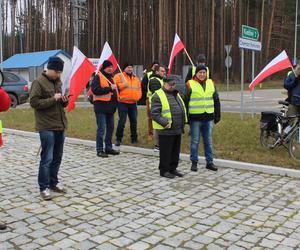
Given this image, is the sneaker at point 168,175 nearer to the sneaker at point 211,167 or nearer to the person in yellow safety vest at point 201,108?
the person in yellow safety vest at point 201,108

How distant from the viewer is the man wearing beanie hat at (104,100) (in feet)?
28.6

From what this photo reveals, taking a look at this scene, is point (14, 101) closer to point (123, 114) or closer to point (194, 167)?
point (123, 114)

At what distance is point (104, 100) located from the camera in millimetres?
8742

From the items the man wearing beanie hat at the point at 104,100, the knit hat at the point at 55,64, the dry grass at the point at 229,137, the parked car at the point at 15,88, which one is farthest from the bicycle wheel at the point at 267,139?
the parked car at the point at 15,88

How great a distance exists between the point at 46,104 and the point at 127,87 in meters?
3.76

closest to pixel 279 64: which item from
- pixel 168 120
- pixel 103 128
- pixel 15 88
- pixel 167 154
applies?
pixel 168 120

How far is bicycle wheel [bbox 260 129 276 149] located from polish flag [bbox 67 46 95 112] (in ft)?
12.2

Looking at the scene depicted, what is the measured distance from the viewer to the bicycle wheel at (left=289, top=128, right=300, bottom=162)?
825 centimetres

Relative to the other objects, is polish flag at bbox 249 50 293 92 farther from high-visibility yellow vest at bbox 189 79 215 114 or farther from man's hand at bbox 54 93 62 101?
man's hand at bbox 54 93 62 101

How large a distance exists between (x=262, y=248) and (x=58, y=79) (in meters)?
3.44

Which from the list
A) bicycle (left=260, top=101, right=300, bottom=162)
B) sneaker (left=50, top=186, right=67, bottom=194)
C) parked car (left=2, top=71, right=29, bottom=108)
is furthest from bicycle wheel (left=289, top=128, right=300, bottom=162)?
parked car (left=2, top=71, right=29, bottom=108)

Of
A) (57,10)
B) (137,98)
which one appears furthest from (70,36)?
(137,98)

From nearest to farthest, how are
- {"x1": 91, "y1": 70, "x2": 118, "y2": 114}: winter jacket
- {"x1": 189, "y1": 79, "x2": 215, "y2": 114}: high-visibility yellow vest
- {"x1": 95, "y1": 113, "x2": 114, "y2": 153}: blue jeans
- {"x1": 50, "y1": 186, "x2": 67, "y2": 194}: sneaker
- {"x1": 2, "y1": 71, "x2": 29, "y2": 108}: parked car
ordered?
1. {"x1": 50, "y1": 186, "x2": 67, "y2": 194}: sneaker
2. {"x1": 189, "y1": 79, "x2": 215, "y2": 114}: high-visibility yellow vest
3. {"x1": 91, "y1": 70, "x2": 118, "y2": 114}: winter jacket
4. {"x1": 95, "y1": 113, "x2": 114, "y2": 153}: blue jeans
5. {"x1": 2, "y1": 71, "x2": 29, "y2": 108}: parked car

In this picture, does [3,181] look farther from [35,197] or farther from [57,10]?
[57,10]
